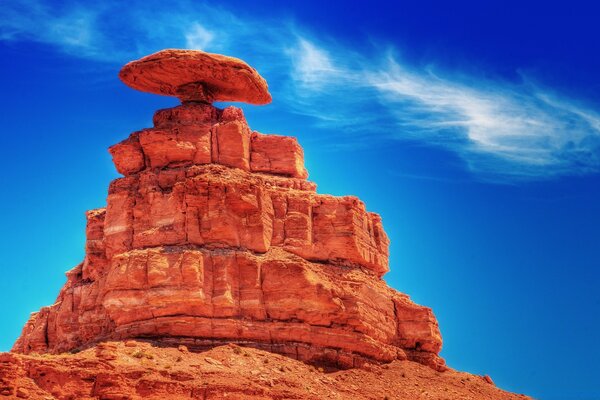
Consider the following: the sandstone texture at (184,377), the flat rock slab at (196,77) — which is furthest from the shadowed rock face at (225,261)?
the sandstone texture at (184,377)

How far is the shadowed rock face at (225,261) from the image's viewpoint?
6372cm

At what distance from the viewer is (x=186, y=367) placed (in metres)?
59.1

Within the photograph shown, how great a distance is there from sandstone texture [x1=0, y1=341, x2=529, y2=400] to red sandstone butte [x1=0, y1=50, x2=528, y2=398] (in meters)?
0.71

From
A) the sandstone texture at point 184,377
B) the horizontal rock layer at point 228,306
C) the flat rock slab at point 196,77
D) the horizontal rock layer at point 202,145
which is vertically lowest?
the sandstone texture at point 184,377

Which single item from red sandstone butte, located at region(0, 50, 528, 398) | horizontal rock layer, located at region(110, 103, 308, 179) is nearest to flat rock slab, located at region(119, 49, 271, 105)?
red sandstone butte, located at region(0, 50, 528, 398)

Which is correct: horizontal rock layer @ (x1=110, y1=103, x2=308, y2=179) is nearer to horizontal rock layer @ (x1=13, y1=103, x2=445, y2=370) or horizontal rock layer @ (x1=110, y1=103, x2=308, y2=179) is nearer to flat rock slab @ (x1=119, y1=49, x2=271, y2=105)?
horizontal rock layer @ (x1=13, y1=103, x2=445, y2=370)

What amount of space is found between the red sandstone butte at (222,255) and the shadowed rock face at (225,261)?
7 cm

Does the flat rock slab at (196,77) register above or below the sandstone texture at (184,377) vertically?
above

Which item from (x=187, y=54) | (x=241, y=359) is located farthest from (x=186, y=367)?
(x=187, y=54)

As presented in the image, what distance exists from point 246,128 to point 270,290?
9.88 m

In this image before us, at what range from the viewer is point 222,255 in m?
65.3

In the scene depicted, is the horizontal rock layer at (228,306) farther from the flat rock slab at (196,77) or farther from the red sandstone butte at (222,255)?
the flat rock slab at (196,77)

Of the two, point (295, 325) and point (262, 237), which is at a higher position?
point (262, 237)

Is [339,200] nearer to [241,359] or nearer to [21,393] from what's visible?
[241,359]
